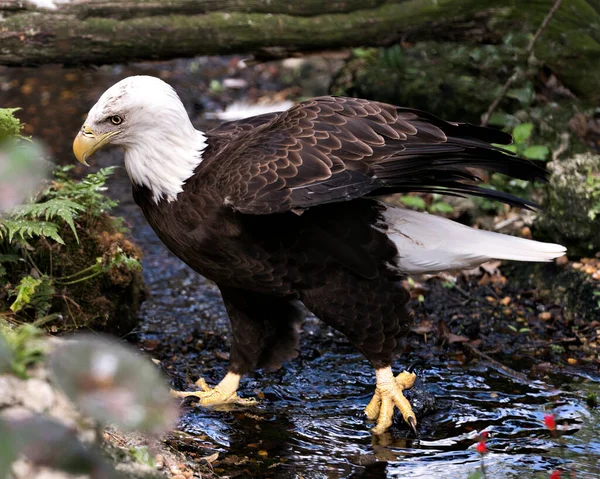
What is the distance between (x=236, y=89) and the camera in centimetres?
1024

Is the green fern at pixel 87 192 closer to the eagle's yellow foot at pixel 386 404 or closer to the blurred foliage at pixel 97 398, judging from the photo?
the eagle's yellow foot at pixel 386 404

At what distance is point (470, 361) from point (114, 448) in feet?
9.79

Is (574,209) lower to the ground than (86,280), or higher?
lower

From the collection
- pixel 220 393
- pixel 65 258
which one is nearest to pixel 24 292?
pixel 65 258

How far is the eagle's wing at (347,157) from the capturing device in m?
4.15

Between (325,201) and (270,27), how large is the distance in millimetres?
2714

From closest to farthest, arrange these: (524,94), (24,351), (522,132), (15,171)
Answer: (15,171) < (24,351) < (522,132) < (524,94)

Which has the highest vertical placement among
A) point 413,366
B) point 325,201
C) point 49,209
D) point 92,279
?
point 325,201

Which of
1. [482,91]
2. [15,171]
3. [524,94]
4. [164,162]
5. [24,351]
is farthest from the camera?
[482,91]

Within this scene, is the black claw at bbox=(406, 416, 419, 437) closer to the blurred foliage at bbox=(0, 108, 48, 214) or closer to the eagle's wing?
the eagle's wing

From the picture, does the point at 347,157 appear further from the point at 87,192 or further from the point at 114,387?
the point at 114,387

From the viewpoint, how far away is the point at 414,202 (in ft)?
22.5

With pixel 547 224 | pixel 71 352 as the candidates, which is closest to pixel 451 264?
pixel 547 224

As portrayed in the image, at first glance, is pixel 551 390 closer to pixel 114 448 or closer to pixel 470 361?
pixel 470 361
